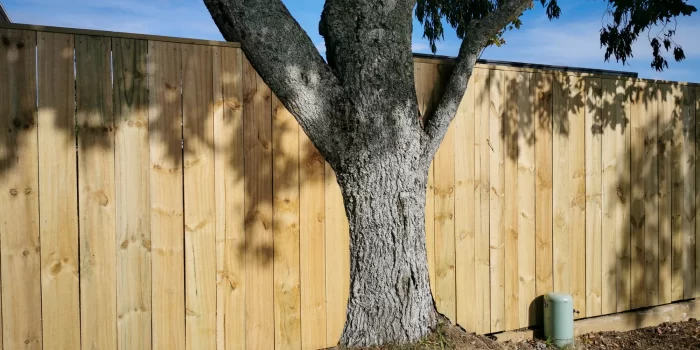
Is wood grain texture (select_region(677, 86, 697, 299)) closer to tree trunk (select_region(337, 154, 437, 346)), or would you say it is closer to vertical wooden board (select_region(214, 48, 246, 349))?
tree trunk (select_region(337, 154, 437, 346))

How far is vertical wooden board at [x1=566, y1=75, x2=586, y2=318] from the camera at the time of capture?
188 inches

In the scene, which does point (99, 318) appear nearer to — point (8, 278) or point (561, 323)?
point (8, 278)

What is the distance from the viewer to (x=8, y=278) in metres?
3.09

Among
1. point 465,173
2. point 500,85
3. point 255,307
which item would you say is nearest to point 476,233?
point 465,173

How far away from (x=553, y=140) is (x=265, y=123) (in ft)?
7.88

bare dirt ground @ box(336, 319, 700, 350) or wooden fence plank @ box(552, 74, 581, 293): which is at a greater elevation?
wooden fence plank @ box(552, 74, 581, 293)

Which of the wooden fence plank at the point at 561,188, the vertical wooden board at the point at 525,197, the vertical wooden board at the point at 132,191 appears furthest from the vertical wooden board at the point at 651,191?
the vertical wooden board at the point at 132,191

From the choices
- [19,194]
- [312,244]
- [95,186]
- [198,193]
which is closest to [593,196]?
[312,244]

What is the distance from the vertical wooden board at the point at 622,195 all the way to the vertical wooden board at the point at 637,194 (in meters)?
0.05

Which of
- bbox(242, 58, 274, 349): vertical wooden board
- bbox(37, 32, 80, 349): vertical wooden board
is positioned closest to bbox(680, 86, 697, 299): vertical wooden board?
bbox(242, 58, 274, 349): vertical wooden board

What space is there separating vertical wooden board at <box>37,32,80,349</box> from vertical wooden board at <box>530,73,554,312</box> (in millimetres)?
3289

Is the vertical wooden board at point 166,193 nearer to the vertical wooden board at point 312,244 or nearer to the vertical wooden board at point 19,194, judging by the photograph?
the vertical wooden board at point 19,194

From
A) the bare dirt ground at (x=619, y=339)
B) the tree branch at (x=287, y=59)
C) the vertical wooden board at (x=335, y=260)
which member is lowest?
the bare dirt ground at (x=619, y=339)

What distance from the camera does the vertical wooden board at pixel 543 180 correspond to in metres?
Answer: 4.59
